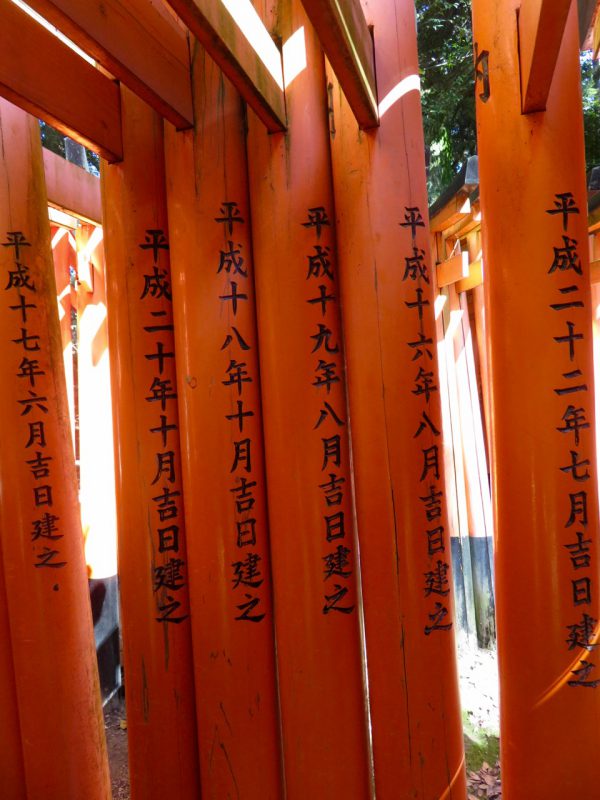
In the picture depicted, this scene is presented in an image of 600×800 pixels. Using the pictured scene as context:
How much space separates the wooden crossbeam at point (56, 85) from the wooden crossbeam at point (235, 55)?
0.54 meters

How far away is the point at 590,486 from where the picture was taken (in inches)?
68.8

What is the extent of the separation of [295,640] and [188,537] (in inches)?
19.1

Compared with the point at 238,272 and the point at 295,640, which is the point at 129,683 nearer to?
the point at 295,640

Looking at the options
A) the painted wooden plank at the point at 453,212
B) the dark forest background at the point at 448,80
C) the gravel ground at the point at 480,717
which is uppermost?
the dark forest background at the point at 448,80

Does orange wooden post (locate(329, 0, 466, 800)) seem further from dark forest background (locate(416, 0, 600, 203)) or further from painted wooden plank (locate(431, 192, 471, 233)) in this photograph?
dark forest background (locate(416, 0, 600, 203))

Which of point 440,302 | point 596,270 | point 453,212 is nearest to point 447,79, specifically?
point 440,302

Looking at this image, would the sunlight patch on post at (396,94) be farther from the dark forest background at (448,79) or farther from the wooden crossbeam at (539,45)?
the dark forest background at (448,79)

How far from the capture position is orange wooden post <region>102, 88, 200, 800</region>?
1.97 meters

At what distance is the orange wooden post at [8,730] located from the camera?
2.22 meters

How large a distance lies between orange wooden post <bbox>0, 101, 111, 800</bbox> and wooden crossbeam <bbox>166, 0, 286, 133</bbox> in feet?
3.36

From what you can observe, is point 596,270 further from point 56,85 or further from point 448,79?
point 448,79

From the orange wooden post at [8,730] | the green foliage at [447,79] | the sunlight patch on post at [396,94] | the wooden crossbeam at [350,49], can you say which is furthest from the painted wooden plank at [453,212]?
the green foliage at [447,79]

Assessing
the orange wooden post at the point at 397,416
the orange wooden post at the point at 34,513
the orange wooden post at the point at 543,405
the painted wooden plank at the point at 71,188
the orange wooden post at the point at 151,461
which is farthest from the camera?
the painted wooden plank at the point at 71,188

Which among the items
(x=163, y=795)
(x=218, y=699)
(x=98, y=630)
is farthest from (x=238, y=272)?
(x=98, y=630)
